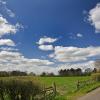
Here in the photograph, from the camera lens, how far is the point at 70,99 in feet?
89.6

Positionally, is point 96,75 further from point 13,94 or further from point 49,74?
point 49,74

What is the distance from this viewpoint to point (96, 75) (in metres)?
59.3

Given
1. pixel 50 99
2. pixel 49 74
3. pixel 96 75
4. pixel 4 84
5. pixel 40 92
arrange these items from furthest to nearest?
pixel 49 74 → pixel 96 75 → pixel 50 99 → pixel 40 92 → pixel 4 84

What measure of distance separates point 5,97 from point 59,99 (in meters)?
6.91

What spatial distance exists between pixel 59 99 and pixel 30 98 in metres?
5.10

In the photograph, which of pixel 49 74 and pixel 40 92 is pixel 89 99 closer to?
pixel 40 92

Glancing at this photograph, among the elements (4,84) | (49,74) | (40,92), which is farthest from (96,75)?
(49,74)

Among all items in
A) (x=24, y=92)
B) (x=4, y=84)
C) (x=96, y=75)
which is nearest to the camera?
(x=4, y=84)

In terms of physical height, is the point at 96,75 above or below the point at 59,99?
above

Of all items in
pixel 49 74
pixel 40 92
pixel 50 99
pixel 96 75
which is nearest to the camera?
pixel 40 92

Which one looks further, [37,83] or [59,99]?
[59,99]

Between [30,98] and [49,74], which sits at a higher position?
[49,74]

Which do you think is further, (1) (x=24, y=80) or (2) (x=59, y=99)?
(2) (x=59, y=99)

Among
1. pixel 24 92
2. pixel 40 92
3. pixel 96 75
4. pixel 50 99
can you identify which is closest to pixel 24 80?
pixel 24 92
